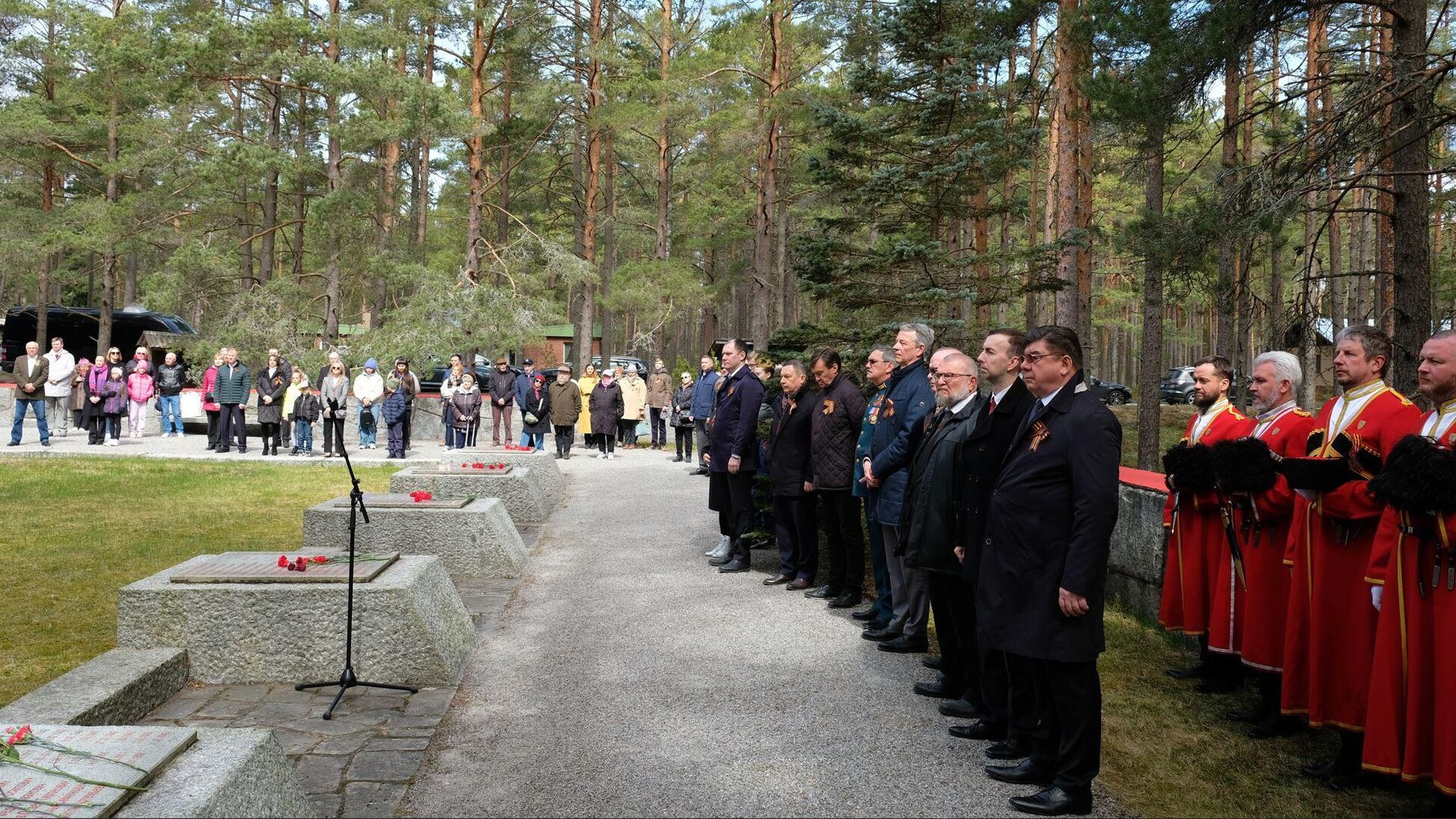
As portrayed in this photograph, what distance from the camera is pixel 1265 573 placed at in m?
5.40

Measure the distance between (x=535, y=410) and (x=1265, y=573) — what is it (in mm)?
15854

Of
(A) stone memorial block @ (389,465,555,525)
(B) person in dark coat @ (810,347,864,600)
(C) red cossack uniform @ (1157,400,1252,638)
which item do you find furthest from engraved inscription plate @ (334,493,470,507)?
(C) red cossack uniform @ (1157,400,1252,638)

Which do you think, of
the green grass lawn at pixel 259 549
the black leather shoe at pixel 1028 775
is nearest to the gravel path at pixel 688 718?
the black leather shoe at pixel 1028 775

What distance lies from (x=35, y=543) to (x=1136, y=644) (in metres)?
8.83

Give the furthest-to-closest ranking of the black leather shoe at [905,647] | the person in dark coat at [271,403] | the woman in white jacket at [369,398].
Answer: the woman in white jacket at [369,398]
the person in dark coat at [271,403]
the black leather shoe at [905,647]

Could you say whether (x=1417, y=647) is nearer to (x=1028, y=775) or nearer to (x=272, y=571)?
(x=1028, y=775)

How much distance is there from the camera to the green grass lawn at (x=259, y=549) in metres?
4.34

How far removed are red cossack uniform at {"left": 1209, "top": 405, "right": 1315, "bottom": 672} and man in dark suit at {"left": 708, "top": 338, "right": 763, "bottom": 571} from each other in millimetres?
4128

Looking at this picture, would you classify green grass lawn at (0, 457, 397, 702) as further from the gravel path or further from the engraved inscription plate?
the gravel path

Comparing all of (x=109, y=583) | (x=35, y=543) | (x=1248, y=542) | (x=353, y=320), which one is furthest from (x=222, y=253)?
(x=1248, y=542)

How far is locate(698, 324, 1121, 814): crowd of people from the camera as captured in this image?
4.09m

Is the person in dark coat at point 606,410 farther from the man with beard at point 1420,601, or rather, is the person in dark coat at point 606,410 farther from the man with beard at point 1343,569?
the man with beard at point 1420,601

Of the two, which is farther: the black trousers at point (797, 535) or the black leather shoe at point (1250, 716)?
the black trousers at point (797, 535)

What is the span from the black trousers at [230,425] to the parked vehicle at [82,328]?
52.6ft
